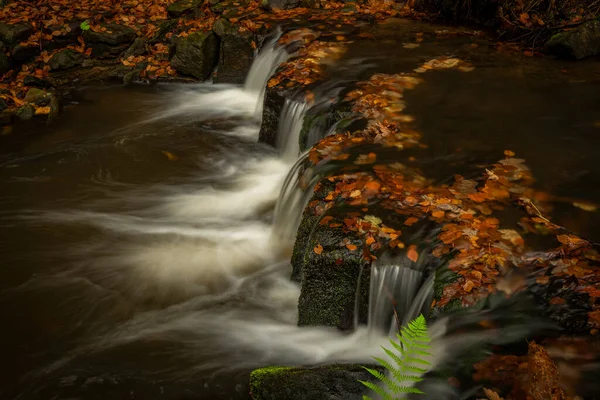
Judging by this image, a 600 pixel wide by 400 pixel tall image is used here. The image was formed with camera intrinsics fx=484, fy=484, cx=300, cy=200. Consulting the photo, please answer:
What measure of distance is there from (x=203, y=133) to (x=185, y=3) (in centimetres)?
467

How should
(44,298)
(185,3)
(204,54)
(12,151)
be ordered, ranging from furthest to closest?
1. (185,3)
2. (204,54)
3. (12,151)
4. (44,298)

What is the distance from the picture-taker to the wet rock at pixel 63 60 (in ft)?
35.8

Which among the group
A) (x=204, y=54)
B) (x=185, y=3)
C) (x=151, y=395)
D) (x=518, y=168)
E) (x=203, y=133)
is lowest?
(x=151, y=395)

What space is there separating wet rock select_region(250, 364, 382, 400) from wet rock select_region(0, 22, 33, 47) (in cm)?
1059

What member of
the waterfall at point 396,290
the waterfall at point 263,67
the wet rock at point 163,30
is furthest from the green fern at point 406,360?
the wet rock at point 163,30

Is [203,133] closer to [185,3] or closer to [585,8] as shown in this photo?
[185,3]

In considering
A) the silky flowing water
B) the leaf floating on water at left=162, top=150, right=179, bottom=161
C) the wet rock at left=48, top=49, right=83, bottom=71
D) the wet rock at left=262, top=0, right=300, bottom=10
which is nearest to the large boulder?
the silky flowing water

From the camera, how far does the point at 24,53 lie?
10.8 meters

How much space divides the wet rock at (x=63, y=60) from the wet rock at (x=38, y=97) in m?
1.55

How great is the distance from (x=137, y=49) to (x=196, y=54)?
69.5 inches

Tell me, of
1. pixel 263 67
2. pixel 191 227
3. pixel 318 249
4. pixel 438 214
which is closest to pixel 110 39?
pixel 263 67

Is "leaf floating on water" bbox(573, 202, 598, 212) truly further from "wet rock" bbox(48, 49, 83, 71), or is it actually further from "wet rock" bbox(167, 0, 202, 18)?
"wet rock" bbox(48, 49, 83, 71)

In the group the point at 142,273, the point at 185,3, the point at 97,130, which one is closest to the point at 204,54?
the point at 185,3

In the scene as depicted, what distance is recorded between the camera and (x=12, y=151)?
27.2ft
